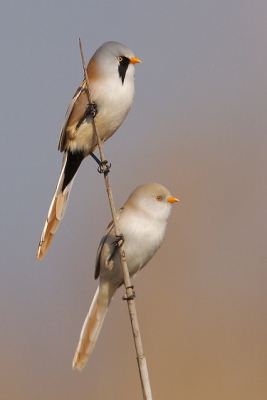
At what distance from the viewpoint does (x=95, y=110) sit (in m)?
3.66

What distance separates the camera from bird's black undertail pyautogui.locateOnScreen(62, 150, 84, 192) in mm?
3838

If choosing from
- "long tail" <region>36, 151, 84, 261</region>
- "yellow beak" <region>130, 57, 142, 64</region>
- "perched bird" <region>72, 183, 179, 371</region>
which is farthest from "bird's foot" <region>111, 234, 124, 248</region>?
"yellow beak" <region>130, 57, 142, 64</region>

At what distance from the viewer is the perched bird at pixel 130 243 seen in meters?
3.56

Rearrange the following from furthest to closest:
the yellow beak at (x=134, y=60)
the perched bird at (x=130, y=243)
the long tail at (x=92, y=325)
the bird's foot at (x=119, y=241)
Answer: the yellow beak at (x=134, y=60)
the perched bird at (x=130, y=243)
the long tail at (x=92, y=325)
the bird's foot at (x=119, y=241)

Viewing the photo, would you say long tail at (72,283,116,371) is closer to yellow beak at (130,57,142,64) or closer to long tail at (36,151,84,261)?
long tail at (36,151,84,261)

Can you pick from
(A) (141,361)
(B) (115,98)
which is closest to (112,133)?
(B) (115,98)

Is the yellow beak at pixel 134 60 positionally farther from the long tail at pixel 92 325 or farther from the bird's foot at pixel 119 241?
the long tail at pixel 92 325

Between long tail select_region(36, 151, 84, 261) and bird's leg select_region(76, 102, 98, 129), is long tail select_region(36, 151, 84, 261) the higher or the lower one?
the lower one

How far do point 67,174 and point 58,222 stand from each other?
0.41 metres

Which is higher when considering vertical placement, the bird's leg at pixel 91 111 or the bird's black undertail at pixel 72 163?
the bird's leg at pixel 91 111

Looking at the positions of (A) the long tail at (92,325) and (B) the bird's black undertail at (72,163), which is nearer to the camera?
(A) the long tail at (92,325)

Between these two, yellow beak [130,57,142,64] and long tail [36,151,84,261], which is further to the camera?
yellow beak [130,57,142,64]

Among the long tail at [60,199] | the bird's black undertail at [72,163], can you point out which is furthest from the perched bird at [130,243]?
the bird's black undertail at [72,163]

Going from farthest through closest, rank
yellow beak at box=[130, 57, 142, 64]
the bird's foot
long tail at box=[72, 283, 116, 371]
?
yellow beak at box=[130, 57, 142, 64] → long tail at box=[72, 283, 116, 371] → the bird's foot
